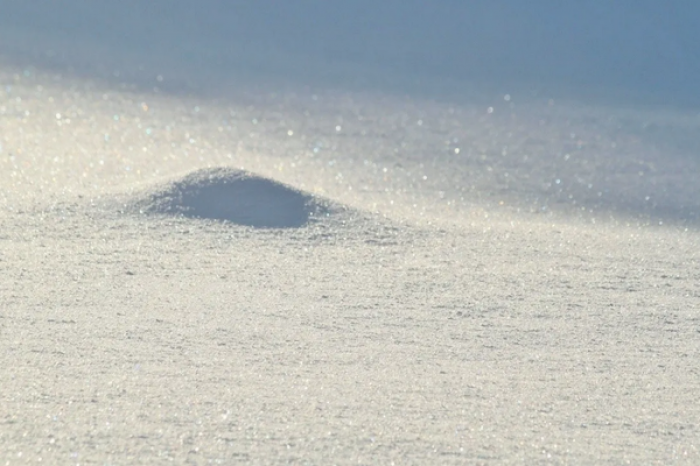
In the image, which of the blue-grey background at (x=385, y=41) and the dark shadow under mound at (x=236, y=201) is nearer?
the dark shadow under mound at (x=236, y=201)

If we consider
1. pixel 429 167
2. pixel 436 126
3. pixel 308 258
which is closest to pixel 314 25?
pixel 436 126

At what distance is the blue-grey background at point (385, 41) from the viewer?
4273 mm

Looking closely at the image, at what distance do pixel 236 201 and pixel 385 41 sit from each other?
8.01 feet

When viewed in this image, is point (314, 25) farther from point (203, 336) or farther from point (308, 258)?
point (203, 336)

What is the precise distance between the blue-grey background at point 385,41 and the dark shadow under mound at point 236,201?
170 centimetres

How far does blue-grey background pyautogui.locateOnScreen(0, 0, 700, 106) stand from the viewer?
4273 mm

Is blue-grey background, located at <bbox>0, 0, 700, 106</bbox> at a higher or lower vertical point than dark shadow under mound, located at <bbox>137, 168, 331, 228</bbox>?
higher

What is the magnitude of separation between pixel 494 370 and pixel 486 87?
2.68 meters

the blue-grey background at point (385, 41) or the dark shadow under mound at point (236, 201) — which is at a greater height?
the blue-grey background at point (385, 41)

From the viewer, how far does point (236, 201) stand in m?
2.46

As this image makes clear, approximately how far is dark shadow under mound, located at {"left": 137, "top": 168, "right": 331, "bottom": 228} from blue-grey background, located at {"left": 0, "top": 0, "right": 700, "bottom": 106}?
5.57ft

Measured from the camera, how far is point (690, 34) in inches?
191

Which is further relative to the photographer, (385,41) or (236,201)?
(385,41)

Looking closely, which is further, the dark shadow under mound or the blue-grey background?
the blue-grey background
